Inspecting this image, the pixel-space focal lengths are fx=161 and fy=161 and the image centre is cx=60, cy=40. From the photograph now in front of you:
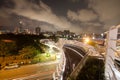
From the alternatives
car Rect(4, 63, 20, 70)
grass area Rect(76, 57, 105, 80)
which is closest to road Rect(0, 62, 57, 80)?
car Rect(4, 63, 20, 70)

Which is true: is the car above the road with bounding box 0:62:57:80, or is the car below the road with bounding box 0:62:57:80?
above

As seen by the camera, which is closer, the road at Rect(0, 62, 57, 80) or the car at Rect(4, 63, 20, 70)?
the road at Rect(0, 62, 57, 80)

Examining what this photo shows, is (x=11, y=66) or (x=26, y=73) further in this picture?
(x=11, y=66)

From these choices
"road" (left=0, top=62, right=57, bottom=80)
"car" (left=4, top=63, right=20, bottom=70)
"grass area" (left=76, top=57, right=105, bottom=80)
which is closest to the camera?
"grass area" (left=76, top=57, right=105, bottom=80)

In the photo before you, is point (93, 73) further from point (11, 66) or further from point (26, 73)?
point (11, 66)

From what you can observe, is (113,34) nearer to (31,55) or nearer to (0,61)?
(0,61)

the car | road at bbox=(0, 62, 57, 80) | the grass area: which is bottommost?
road at bbox=(0, 62, 57, 80)

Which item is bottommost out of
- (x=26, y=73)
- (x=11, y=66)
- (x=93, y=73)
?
(x=26, y=73)

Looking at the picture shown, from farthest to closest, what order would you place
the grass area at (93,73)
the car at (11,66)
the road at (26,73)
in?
1. the car at (11,66)
2. the road at (26,73)
3. the grass area at (93,73)

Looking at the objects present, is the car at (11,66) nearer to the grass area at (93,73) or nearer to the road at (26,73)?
the road at (26,73)

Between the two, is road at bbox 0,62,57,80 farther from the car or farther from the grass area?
the grass area

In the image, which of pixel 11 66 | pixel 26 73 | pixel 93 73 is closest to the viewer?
pixel 93 73

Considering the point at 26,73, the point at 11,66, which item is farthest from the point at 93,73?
the point at 11,66

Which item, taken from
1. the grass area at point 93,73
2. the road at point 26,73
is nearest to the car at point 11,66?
A: the road at point 26,73
